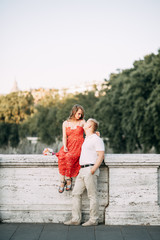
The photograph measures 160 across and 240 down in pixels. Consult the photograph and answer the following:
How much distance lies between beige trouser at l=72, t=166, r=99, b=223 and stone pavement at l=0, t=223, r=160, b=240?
0.63 feet

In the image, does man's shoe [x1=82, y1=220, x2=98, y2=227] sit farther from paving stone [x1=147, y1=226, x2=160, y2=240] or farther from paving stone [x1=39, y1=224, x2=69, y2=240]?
paving stone [x1=147, y1=226, x2=160, y2=240]

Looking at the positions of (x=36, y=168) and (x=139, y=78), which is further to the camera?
(x=139, y=78)

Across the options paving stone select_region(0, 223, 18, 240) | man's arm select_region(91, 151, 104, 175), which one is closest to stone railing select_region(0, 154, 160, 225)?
paving stone select_region(0, 223, 18, 240)

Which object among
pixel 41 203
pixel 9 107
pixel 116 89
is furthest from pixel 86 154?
pixel 9 107

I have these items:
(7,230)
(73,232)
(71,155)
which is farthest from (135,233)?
(7,230)

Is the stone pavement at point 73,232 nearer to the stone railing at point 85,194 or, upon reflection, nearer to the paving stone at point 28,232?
the paving stone at point 28,232

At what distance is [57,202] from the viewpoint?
5180 millimetres

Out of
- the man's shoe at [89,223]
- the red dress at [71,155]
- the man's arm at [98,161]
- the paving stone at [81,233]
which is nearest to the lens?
the paving stone at [81,233]

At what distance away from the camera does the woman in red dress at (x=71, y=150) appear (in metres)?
4.95

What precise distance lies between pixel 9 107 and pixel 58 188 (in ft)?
153

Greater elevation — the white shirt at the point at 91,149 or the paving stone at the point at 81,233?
the white shirt at the point at 91,149

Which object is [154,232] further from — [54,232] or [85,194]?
[54,232]

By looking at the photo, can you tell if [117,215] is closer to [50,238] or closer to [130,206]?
[130,206]

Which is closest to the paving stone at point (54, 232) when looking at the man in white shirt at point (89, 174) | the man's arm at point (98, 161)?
the man in white shirt at point (89, 174)
